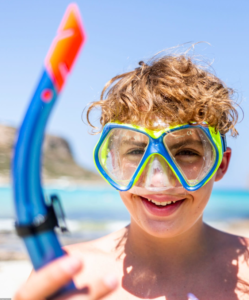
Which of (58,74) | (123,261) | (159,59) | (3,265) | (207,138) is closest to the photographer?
(58,74)

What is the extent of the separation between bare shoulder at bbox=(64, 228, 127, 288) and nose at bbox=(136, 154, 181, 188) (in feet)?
2.72

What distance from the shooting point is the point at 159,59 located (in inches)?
102

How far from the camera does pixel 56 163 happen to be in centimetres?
8631

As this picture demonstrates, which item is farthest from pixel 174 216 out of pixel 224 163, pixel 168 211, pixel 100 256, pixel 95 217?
pixel 95 217

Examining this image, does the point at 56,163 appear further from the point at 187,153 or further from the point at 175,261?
the point at 187,153

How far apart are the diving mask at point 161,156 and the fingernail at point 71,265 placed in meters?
1.05

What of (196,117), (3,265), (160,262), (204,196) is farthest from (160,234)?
(3,265)

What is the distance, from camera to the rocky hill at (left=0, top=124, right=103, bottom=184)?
72.5m

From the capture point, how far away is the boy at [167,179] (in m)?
1.87

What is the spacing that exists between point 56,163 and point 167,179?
86.5m

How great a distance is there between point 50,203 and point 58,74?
0.39m

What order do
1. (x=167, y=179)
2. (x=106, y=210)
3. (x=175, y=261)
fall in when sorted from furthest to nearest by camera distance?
(x=106, y=210)
(x=175, y=261)
(x=167, y=179)

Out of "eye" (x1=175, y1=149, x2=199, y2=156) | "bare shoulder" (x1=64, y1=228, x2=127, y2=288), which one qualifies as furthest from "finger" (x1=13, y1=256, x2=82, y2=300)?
"bare shoulder" (x1=64, y1=228, x2=127, y2=288)

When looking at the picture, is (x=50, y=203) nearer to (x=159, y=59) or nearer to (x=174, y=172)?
(x=174, y=172)
